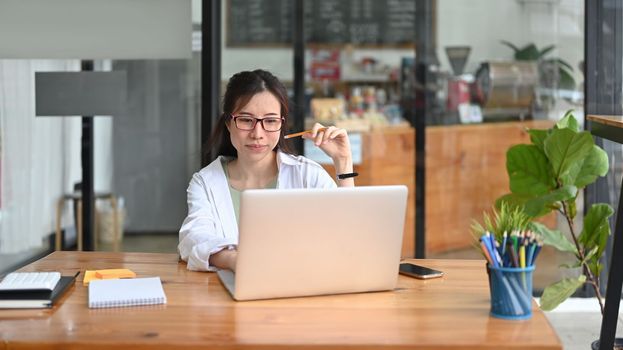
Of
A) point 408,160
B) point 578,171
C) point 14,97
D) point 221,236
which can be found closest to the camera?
point 221,236

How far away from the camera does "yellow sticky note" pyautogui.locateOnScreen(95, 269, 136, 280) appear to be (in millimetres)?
2422

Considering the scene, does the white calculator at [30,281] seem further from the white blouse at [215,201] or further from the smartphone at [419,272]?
A: the smartphone at [419,272]

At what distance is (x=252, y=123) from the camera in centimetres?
288

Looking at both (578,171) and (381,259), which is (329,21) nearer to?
(578,171)

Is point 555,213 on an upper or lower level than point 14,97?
lower

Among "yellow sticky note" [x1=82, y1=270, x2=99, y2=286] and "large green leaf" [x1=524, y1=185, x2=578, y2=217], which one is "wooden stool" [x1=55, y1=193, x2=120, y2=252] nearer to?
"large green leaf" [x1=524, y1=185, x2=578, y2=217]

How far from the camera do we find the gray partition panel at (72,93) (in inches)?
178

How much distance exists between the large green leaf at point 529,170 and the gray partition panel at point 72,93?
200cm

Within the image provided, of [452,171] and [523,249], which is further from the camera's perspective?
[452,171]

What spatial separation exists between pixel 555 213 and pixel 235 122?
2.61 m

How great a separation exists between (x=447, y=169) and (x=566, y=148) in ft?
4.77

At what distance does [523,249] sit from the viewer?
6.70 feet

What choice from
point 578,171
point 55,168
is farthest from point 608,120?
point 55,168

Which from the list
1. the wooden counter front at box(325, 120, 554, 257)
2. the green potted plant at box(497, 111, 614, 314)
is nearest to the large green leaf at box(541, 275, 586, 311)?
the green potted plant at box(497, 111, 614, 314)
